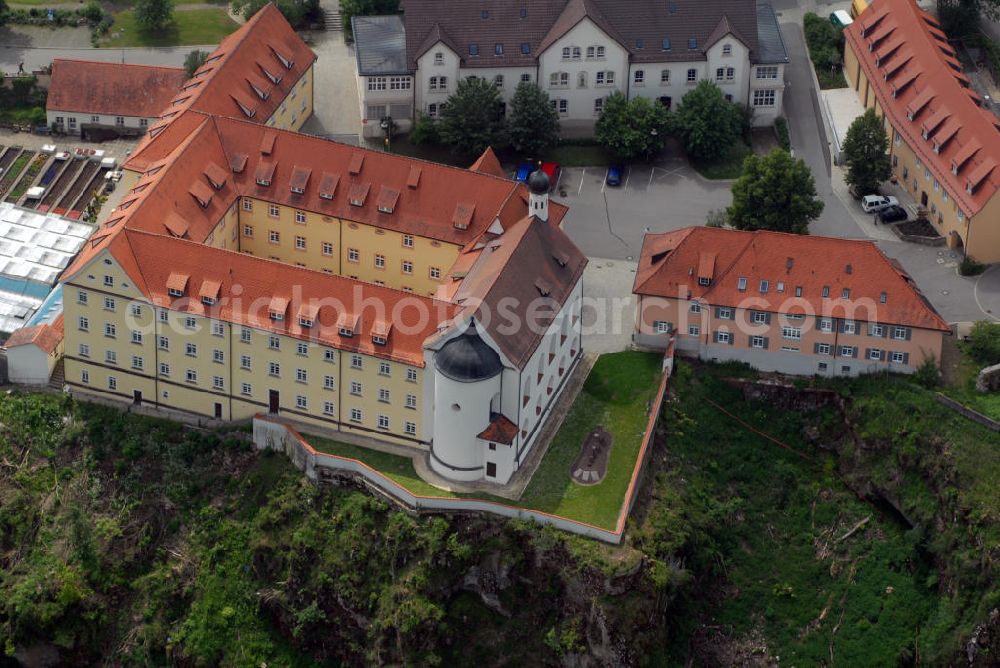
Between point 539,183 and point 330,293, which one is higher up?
point 539,183

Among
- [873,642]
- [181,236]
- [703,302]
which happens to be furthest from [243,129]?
[873,642]

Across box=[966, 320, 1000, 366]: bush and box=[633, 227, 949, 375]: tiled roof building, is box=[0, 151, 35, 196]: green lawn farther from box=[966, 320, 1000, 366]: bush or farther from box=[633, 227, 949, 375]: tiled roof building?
box=[966, 320, 1000, 366]: bush

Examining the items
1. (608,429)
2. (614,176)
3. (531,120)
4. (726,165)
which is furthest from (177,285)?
(726,165)

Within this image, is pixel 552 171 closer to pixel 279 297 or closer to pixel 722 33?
pixel 722 33

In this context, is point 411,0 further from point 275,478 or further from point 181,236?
point 275,478

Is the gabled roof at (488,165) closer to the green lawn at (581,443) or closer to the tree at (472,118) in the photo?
the tree at (472,118)

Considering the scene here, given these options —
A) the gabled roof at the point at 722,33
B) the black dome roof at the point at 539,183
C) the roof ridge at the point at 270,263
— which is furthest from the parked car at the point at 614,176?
the roof ridge at the point at 270,263

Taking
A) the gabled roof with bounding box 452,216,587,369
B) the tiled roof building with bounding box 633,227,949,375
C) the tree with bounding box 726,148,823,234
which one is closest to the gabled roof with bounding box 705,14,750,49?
the tree with bounding box 726,148,823,234
